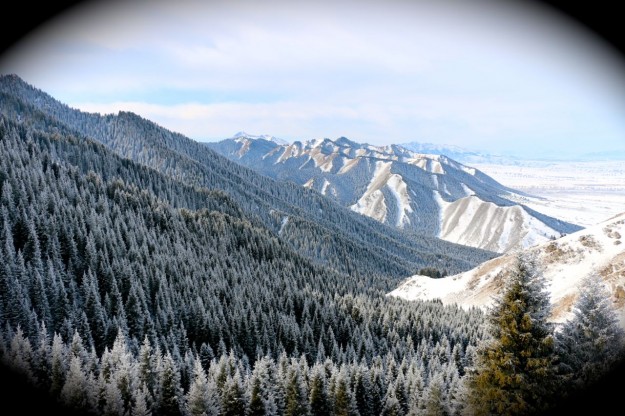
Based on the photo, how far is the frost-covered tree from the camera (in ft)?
64.3

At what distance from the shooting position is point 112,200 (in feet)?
415

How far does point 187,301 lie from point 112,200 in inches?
2511

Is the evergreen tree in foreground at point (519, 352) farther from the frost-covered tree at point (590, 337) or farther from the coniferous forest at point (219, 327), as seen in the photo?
the frost-covered tree at point (590, 337)

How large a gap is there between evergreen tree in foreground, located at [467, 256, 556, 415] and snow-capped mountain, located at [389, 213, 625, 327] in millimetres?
33885

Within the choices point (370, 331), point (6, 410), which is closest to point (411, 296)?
point (370, 331)

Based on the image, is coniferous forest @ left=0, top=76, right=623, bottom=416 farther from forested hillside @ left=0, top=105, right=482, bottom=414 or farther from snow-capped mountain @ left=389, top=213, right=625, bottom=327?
snow-capped mountain @ left=389, top=213, right=625, bottom=327

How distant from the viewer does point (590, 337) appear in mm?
20469

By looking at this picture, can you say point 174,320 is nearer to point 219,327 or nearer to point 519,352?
point 219,327

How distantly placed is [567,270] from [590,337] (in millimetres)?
74744

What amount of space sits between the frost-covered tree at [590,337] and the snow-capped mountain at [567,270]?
3065 cm

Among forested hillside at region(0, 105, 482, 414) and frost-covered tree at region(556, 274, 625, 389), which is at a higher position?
frost-covered tree at region(556, 274, 625, 389)

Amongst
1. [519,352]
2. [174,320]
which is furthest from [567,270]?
[174,320]

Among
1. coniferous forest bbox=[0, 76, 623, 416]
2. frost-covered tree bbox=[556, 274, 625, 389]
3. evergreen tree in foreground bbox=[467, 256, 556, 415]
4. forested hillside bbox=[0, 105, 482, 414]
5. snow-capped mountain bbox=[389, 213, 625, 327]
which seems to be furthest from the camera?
snow-capped mountain bbox=[389, 213, 625, 327]

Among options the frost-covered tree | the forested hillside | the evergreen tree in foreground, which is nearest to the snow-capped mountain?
the forested hillside
